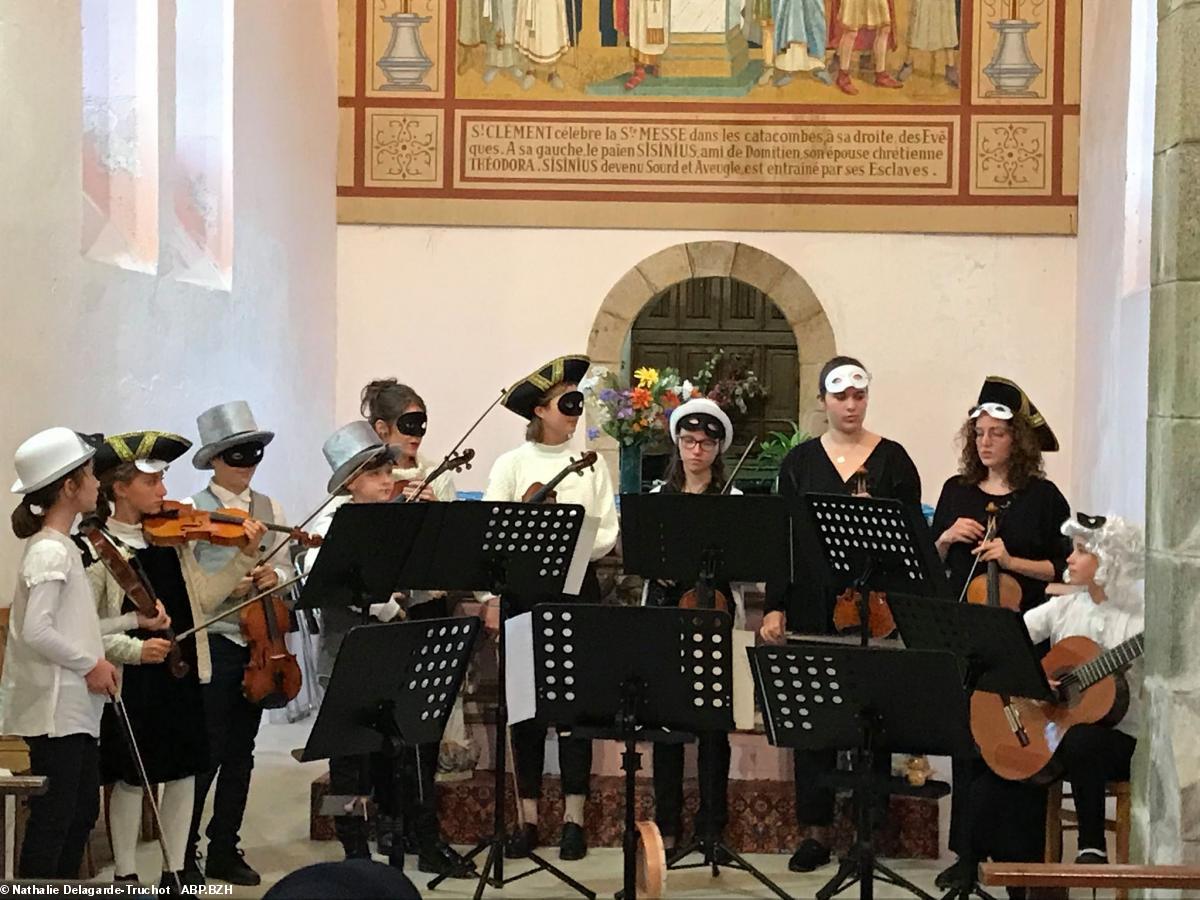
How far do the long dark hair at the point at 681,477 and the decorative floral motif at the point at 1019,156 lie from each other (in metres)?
5.02

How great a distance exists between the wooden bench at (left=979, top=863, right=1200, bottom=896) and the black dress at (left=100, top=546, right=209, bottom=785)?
8.47 feet

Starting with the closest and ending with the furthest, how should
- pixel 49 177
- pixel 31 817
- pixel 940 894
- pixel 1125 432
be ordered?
pixel 31 817, pixel 940 894, pixel 49 177, pixel 1125 432

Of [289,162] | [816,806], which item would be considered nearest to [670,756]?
[816,806]

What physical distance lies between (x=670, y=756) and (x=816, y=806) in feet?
1.76

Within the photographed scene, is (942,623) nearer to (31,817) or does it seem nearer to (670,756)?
(670,756)

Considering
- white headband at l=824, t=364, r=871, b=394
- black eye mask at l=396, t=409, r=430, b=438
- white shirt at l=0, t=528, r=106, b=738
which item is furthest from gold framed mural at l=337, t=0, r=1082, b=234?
white shirt at l=0, t=528, r=106, b=738

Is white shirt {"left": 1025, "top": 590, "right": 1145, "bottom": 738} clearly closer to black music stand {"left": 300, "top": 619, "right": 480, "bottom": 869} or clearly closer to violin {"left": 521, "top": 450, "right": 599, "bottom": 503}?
violin {"left": 521, "top": 450, "right": 599, "bottom": 503}

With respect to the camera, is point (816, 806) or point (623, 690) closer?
point (623, 690)

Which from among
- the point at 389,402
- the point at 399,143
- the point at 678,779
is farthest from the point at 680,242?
the point at 678,779

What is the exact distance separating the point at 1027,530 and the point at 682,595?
4.05 ft

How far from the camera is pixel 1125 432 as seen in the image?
904cm

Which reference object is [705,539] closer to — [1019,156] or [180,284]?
[180,284]

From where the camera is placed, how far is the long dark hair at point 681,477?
20.8 ft

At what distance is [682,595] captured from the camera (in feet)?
20.3
